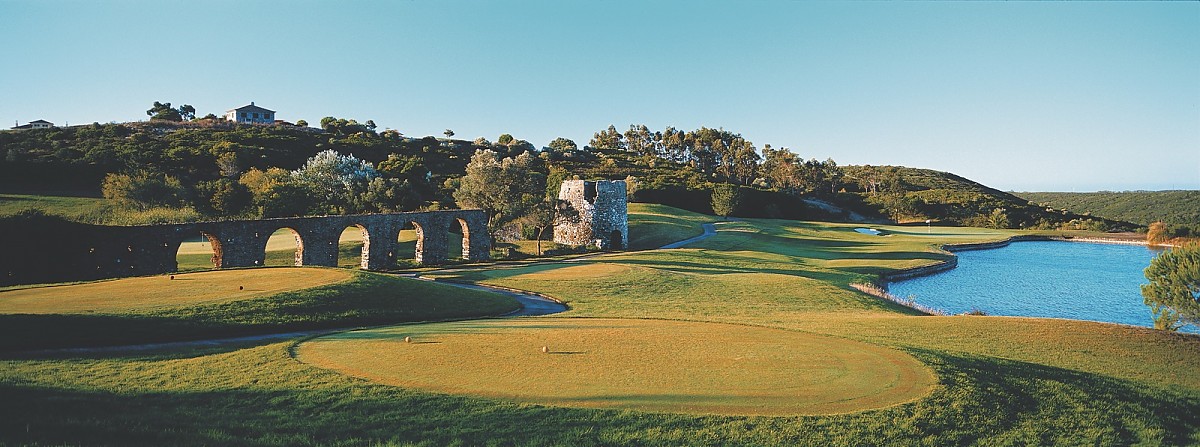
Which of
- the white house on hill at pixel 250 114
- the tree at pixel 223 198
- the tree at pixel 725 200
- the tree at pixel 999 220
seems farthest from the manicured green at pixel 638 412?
the white house on hill at pixel 250 114

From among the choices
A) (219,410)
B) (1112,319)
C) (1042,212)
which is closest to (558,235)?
(1112,319)

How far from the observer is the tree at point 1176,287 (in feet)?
58.0

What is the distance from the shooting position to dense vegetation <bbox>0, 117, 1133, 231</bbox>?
150 ft

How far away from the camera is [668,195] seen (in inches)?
3088

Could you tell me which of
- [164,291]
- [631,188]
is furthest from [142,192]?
[631,188]

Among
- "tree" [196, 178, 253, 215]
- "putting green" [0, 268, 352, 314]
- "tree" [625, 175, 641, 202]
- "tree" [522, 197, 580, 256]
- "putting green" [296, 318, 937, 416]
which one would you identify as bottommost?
"putting green" [296, 318, 937, 416]

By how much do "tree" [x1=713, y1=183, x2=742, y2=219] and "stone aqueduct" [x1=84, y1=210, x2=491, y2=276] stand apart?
41.1 meters

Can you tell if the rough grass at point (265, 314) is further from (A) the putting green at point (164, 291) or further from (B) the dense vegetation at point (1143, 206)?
(B) the dense vegetation at point (1143, 206)

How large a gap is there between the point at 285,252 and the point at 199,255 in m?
3.67

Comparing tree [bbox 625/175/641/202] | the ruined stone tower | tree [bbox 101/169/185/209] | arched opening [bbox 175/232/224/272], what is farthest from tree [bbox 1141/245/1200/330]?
tree [bbox 625/175/641/202]

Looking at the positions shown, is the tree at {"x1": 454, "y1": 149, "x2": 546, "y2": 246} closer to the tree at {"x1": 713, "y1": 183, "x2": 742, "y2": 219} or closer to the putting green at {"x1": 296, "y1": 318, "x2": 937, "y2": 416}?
the putting green at {"x1": 296, "y1": 318, "x2": 937, "y2": 416}

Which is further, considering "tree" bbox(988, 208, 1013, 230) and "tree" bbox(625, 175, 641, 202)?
"tree" bbox(988, 208, 1013, 230)

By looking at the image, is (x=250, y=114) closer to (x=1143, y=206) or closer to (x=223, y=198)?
(x=223, y=198)

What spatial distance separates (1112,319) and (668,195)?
54.2 m
